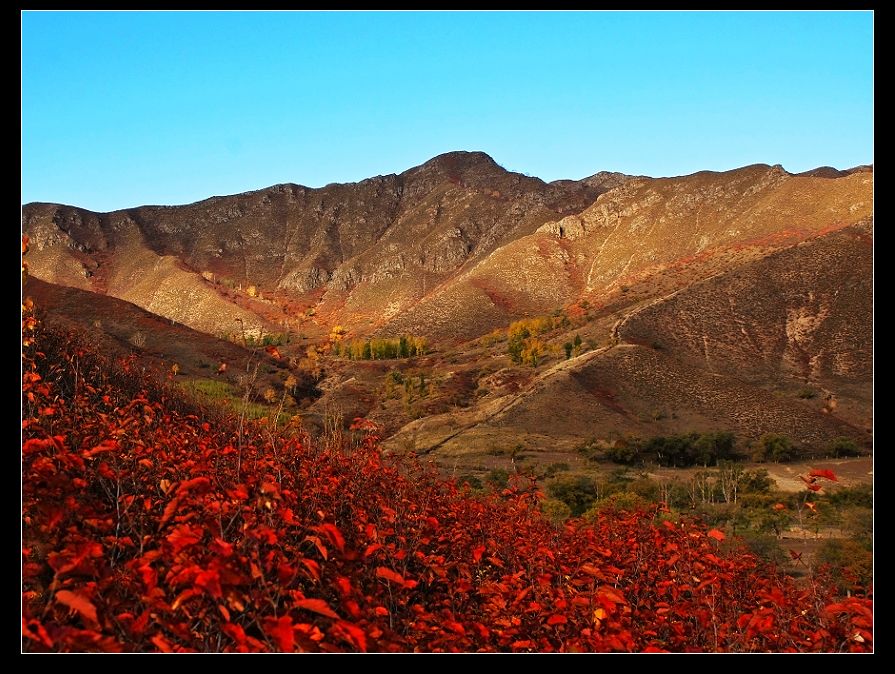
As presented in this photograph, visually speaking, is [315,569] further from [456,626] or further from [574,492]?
[574,492]

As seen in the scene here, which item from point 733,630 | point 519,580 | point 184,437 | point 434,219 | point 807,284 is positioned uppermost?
point 434,219

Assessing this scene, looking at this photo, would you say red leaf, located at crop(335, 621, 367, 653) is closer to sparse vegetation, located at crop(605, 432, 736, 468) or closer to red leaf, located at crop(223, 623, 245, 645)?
red leaf, located at crop(223, 623, 245, 645)

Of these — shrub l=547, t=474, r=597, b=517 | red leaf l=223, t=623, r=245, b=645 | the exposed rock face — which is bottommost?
shrub l=547, t=474, r=597, b=517

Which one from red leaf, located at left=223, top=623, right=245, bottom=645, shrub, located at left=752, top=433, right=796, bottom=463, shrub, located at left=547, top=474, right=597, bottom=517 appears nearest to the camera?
red leaf, located at left=223, top=623, right=245, bottom=645

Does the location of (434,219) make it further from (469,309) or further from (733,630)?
(733,630)

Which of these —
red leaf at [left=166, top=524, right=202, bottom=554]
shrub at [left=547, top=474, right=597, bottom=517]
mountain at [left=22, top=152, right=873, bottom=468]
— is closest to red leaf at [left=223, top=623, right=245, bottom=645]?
red leaf at [left=166, top=524, right=202, bottom=554]

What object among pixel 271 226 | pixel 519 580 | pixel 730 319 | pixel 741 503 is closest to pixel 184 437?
pixel 519 580

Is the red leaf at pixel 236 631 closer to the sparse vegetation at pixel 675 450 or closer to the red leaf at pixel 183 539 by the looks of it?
the red leaf at pixel 183 539
